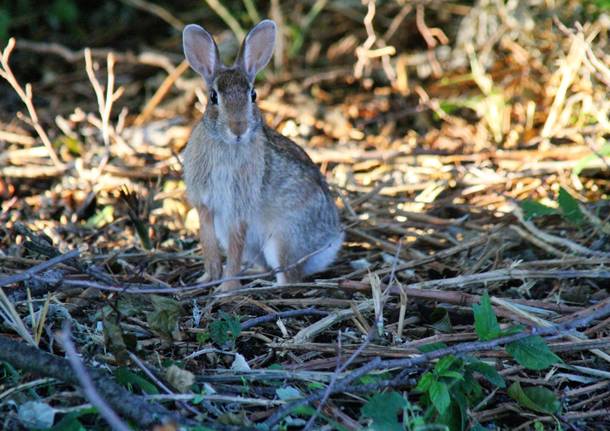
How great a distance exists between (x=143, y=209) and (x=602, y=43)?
3182mm

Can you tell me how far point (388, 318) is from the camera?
351 cm

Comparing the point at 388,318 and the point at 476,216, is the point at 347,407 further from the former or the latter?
the point at 476,216

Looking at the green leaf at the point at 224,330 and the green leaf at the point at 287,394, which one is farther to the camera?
the green leaf at the point at 224,330

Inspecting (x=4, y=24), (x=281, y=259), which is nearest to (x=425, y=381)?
(x=281, y=259)

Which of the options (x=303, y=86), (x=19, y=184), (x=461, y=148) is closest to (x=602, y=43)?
(x=461, y=148)

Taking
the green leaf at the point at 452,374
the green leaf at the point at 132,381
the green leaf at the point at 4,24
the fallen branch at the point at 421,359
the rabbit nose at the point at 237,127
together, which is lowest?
the green leaf at the point at 452,374

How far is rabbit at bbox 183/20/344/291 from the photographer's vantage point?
13.4 ft

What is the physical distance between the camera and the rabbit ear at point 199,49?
13.5ft

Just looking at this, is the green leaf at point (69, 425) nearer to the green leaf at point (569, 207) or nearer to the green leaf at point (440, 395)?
the green leaf at point (440, 395)

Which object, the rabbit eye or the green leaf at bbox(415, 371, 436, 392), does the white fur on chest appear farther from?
the green leaf at bbox(415, 371, 436, 392)

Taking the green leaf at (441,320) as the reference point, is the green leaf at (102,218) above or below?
above

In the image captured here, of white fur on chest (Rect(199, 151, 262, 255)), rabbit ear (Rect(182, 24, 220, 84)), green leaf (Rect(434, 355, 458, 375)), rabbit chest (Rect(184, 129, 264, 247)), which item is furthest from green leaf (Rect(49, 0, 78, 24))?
green leaf (Rect(434, 355, 458, 375))

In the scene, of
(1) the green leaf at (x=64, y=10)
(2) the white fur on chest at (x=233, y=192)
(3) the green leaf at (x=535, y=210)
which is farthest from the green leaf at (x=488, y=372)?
(1) the green leaf at (x=64, y=10)

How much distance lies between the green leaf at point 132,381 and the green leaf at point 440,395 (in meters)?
0.88
